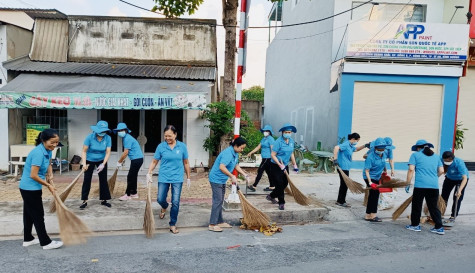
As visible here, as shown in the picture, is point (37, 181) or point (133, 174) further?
point (133, 174)

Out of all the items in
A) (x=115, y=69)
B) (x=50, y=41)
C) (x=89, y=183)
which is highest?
(x=50, y=41)

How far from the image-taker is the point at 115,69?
34.3ft

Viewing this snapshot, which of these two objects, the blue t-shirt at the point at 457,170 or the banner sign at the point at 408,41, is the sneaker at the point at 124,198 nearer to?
the blue t-shirt at the point at 457,170

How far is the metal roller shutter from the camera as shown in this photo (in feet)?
37.4

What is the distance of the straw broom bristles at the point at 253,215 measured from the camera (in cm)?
537

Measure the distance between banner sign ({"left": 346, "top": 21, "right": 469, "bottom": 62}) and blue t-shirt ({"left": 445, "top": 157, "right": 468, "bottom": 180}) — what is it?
5.91 metres

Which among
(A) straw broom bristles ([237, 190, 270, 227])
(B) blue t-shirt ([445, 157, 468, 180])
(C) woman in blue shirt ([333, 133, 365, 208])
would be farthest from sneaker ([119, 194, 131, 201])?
(B) blue t-shirt ([445, 157, 468, 180])

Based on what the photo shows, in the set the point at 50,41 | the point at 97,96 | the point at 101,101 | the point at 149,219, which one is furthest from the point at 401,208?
the point at 50,41

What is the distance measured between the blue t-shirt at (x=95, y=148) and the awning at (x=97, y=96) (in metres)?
2.83

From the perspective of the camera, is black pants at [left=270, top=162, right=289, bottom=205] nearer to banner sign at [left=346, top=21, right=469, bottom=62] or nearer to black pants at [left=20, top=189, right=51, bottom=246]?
black pants at [left=20, top=189, right=51, bottom=246]

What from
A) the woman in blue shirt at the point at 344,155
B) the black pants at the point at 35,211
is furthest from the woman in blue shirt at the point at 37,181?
the woman in blue shirt at the point at 344,155

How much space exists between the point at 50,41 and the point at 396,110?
11.4 m

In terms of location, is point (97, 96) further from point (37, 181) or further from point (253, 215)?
point (253, 215)

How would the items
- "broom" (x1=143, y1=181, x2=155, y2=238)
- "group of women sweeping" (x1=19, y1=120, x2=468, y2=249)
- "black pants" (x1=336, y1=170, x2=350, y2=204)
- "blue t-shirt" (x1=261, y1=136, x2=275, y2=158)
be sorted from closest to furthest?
"group of women sweeping" (x1=19, y1=120, x2=468, y2=249) → "broom" (x1=143, y1=181, x2=155, y2=238) → "black pants" (x1=336, y1=170, x2=350, y2=204) → "blue t-shirt" (x1=261, y1=136, x2=275, y2=158)
